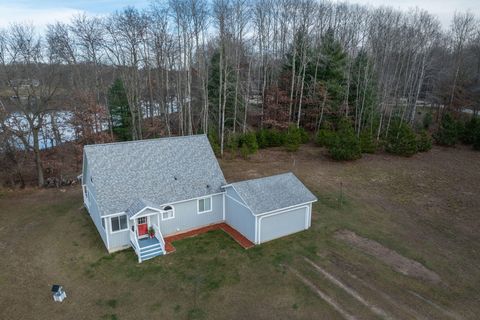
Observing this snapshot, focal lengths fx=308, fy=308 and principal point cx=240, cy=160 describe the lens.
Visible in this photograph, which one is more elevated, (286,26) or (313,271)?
(286,26)

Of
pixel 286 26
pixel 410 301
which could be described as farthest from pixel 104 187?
pixel 286 26

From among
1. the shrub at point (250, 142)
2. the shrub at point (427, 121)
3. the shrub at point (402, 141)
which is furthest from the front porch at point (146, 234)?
the shrub at point (427, 121)

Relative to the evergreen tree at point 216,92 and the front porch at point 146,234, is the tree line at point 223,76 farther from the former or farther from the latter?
the front porch at point 146,234

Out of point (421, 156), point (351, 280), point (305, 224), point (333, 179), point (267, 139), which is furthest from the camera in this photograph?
point (267, 139)

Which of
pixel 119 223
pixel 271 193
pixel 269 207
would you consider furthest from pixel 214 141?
pixel 119 223

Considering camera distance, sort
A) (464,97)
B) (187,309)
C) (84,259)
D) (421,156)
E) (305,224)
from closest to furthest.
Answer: (187,309) < (84,259) < (305,224) < (421,156) < (464,97)

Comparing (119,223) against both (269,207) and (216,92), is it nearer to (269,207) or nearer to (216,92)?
(269,207)

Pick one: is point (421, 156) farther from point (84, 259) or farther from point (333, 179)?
point (84, 259)
